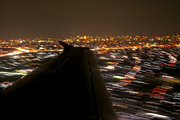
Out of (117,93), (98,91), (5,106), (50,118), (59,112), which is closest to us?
(50,118)

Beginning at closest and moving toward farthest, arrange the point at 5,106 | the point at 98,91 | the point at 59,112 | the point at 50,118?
the point at 50,118, the point at 59,112, the point at 5,106, the point at 98,91

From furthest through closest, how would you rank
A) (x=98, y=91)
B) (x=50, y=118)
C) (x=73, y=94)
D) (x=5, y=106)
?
1. (x=98, y=91)
2. (x=73, y=94)
3. (x=5, y=106)
4. (x=50, y=118)

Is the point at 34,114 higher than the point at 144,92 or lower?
higher

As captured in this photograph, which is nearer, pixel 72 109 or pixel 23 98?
pixel 72 109

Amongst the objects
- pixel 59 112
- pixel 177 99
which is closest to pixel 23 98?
pixel 59 112

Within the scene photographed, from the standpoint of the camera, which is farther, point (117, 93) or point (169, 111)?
point (117, 93)

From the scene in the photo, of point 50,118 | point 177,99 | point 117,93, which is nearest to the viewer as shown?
point 50,118

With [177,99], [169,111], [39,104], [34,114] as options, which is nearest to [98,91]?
[39,104]

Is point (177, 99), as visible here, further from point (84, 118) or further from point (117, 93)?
point (84, 118)

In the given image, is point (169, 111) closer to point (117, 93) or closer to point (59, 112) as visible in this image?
point (117, 93)
